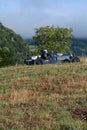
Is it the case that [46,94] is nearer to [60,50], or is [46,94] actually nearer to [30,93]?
[30,93]

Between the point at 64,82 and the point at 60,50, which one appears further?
the point at 60,50

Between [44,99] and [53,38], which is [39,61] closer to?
[44,99]

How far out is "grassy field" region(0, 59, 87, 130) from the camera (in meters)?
9.19

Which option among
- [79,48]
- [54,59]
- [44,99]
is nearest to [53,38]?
[79,48]

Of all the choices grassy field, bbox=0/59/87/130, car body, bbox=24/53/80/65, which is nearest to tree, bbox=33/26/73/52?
car body, bbox=24/53/80/65

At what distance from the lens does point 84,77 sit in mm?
14266

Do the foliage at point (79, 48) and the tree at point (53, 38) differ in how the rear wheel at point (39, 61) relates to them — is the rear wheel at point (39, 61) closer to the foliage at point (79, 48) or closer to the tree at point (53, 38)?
the foliage at point (79, 48)

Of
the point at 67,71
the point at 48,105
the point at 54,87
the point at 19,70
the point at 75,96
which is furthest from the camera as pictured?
the point at 19,70

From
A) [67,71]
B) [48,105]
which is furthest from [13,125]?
[67,71]

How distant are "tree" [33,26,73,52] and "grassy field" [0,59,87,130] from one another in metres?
29.5

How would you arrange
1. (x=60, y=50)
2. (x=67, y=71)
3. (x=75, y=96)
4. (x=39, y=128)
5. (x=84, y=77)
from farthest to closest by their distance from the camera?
(x=60, y=50)
(x=67, y=71)
(x=84, y=77)
(x=75, y=96)
(x=39, y=128)

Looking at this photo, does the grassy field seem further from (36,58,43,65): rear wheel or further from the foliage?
the foliage

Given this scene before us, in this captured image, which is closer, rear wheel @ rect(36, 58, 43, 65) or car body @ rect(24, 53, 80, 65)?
rear wheel @ rect(36, 58, 43, 65)

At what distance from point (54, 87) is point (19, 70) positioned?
167 inches
